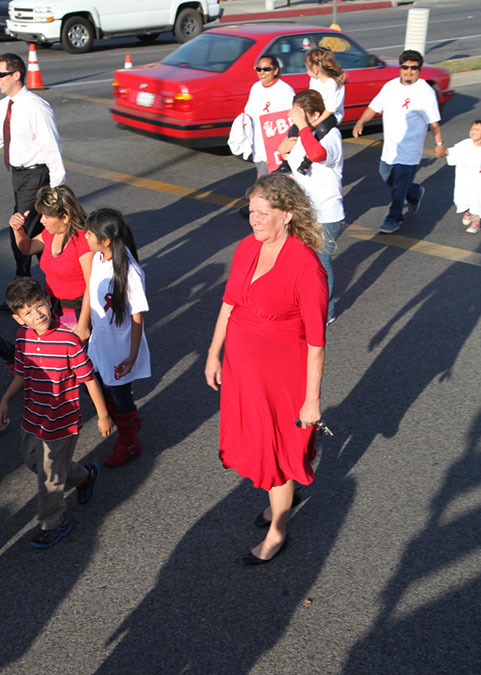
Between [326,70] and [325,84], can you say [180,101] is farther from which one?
[326,70]

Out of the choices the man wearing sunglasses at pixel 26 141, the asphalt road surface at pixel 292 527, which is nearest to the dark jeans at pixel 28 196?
the man wearing sunglasses at pixel 26 141

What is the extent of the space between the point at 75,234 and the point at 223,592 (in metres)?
2.29

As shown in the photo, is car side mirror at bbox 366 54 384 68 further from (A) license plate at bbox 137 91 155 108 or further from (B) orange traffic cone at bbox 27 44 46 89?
(B) orange traffic cone at bbox 27 44 46 89

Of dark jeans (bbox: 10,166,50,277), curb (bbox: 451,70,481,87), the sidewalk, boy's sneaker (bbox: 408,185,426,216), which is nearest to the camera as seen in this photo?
dark jeans (bbox: 10,166,50,277)

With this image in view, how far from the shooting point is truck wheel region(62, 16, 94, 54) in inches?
738

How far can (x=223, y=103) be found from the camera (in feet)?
33.7

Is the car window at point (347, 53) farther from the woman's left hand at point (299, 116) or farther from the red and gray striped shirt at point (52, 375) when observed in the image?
the red and gray striped shirt at point (52, 375)

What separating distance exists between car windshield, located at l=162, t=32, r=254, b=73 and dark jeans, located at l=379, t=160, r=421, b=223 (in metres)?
3.66

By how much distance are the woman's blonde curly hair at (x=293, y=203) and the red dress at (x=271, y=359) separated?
6cm

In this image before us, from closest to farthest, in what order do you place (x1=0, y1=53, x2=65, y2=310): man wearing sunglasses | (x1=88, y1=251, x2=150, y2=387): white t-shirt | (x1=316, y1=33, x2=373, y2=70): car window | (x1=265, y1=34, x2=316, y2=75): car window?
1. (x1=88, y1=251, x2=150, y2=387): white t-shirt
2. (x1=0, y1=53, x2=65, y2=310): man wearing sunglasses
3. (x1=265, y1=34, x2=316, y2=75): car window
4. (x1=316, y1=33, x2=373, y2=70): car window

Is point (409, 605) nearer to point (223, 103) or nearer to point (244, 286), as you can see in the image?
point (244, 286)

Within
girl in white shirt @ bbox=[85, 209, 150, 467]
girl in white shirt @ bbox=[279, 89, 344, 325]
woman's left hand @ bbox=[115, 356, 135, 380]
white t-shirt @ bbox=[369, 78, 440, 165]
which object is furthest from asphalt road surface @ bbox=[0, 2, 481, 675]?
white t-shirt @ bbox=[369, 78, 440, 165]

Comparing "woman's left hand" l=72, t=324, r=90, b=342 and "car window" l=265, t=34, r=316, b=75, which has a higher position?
"car window" l=265, t=34, r=316, b=75

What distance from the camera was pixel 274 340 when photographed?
327 centimetres
